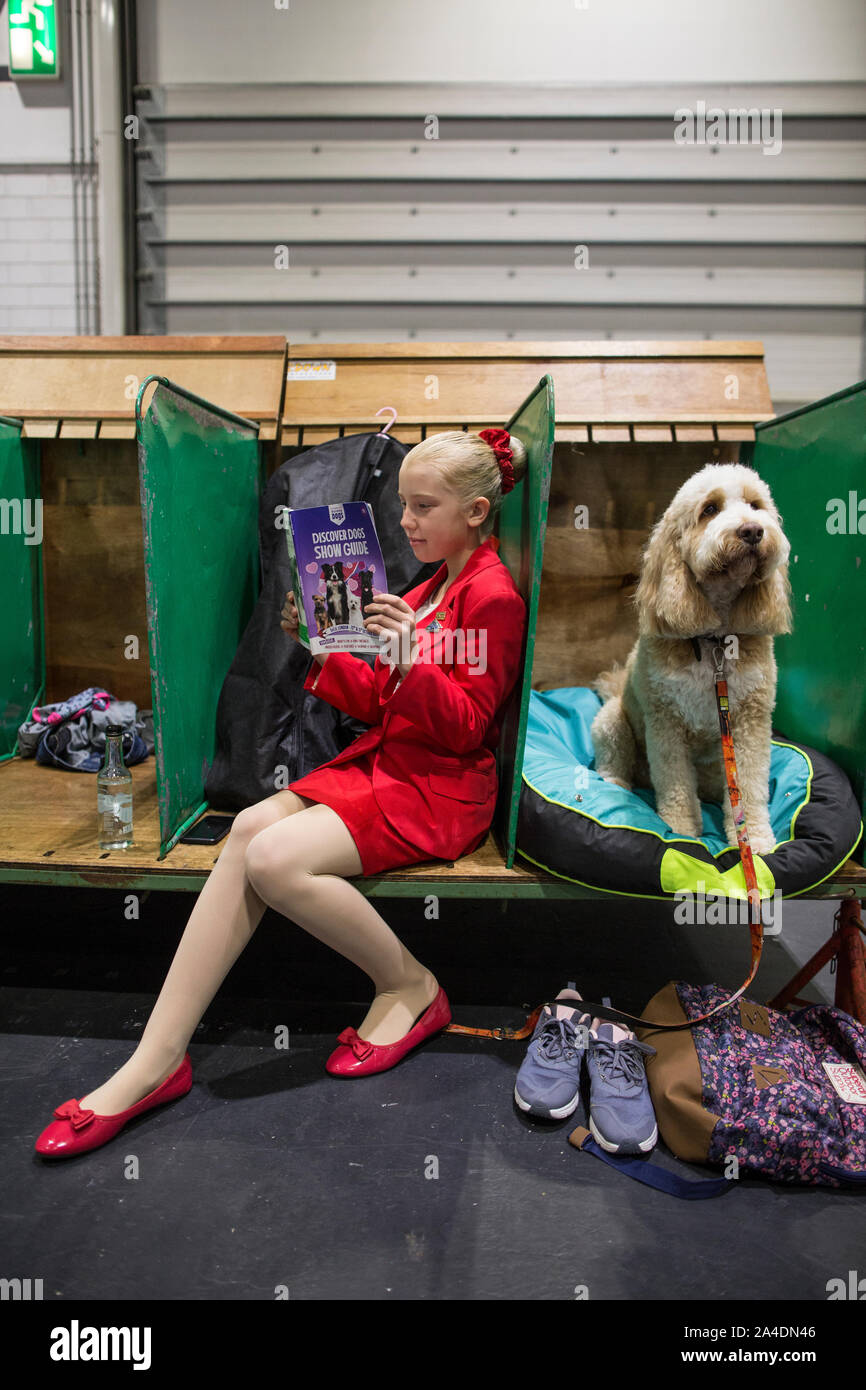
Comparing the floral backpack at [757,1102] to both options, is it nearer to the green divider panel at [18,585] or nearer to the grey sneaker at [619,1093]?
the grey sneaker at [619,1093]

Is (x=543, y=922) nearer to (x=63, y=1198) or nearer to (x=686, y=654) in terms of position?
(x=686, y=654)

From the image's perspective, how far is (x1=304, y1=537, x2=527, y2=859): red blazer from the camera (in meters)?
1.85

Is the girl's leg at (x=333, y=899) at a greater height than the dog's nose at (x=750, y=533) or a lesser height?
lesser

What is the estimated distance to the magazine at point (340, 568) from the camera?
181cm

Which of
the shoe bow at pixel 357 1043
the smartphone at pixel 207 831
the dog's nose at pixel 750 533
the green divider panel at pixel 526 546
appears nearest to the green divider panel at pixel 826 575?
the dog's nose at pixel 750 533

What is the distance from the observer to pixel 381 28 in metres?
4.33

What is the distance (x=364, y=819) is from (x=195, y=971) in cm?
50

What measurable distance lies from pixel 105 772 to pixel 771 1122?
68.7 inches

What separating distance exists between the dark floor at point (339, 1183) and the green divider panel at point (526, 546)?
61cm

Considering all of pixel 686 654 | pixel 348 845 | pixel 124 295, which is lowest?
pixel 348 845

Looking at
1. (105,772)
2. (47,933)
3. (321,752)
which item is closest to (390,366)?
(321,752)

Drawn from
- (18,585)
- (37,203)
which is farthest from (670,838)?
(37,203)
